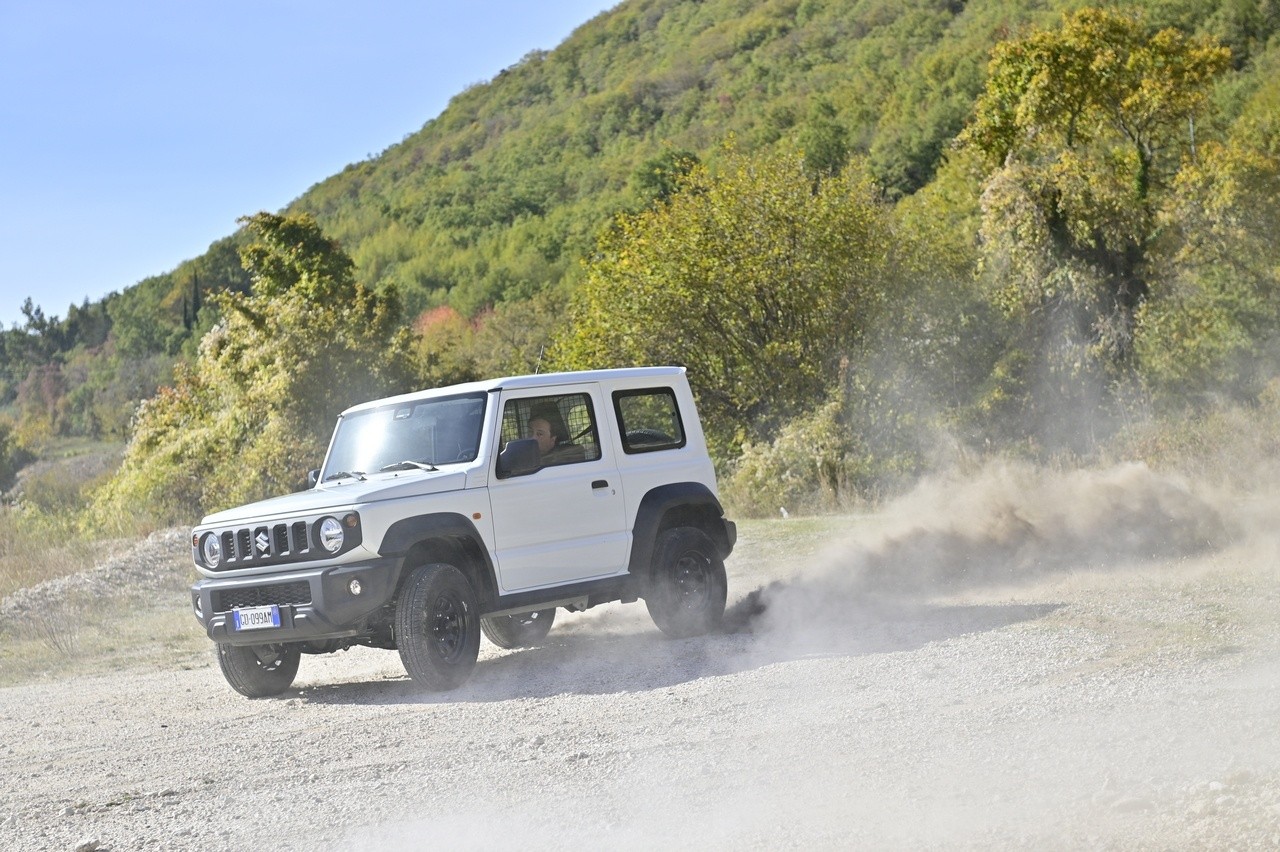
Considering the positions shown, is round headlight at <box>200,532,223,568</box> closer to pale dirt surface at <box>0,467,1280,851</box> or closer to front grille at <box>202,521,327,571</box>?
front grille at <box>202,521,327,571</box>

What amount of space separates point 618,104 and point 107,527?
299 ft

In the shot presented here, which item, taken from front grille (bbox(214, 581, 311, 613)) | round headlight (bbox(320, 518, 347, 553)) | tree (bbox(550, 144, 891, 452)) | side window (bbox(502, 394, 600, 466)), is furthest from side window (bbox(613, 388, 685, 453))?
tree (bbox(550, 144, 891, 452))

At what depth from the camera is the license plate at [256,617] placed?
900 cm

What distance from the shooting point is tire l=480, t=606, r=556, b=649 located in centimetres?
1151

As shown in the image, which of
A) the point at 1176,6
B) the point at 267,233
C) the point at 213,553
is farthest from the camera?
the point at 1176,6

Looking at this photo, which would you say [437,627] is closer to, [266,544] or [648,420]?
[266,544]

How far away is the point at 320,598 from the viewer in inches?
347

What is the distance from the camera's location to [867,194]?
1194 inches

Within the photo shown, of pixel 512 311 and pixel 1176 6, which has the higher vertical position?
pixel 1176 6

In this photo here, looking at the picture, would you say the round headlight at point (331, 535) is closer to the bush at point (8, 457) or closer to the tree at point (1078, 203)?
the tree at point (1078, 203)

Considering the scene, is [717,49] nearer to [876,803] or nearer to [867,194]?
[867,194]

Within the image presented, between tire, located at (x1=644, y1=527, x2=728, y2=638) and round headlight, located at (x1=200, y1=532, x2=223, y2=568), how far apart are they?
3.07m

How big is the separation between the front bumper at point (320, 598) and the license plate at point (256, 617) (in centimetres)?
3

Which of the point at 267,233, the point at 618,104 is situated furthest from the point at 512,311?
the point at 618,104
